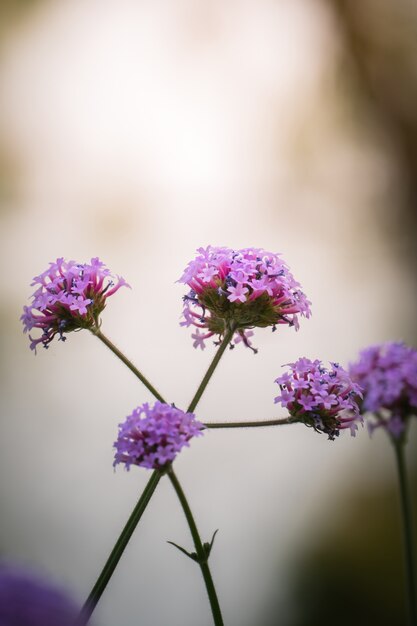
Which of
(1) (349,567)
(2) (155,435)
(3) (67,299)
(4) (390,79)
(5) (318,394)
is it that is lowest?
(1) (349,567)

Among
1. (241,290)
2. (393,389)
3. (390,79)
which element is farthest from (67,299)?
(390,79)

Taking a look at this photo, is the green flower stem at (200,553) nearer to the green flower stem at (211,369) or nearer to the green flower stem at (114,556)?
the green flower stem at (114,556)

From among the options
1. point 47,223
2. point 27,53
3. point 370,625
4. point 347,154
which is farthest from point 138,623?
point 27,53

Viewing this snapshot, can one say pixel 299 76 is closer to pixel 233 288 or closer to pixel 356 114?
pixel 356 114

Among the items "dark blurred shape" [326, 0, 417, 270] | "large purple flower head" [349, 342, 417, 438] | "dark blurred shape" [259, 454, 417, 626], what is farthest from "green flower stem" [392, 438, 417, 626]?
"dark blurred shape" [326, 0, 417, 270]

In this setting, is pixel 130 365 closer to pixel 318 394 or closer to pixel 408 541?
pixel 318 394

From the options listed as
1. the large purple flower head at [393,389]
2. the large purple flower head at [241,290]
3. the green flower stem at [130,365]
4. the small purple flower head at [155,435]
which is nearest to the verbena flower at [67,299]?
the green flower stem at [130,365]

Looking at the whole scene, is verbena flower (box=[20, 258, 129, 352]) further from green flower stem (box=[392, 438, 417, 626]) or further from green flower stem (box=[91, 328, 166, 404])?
green flower stem (box=[392, 438, 417, 626])
